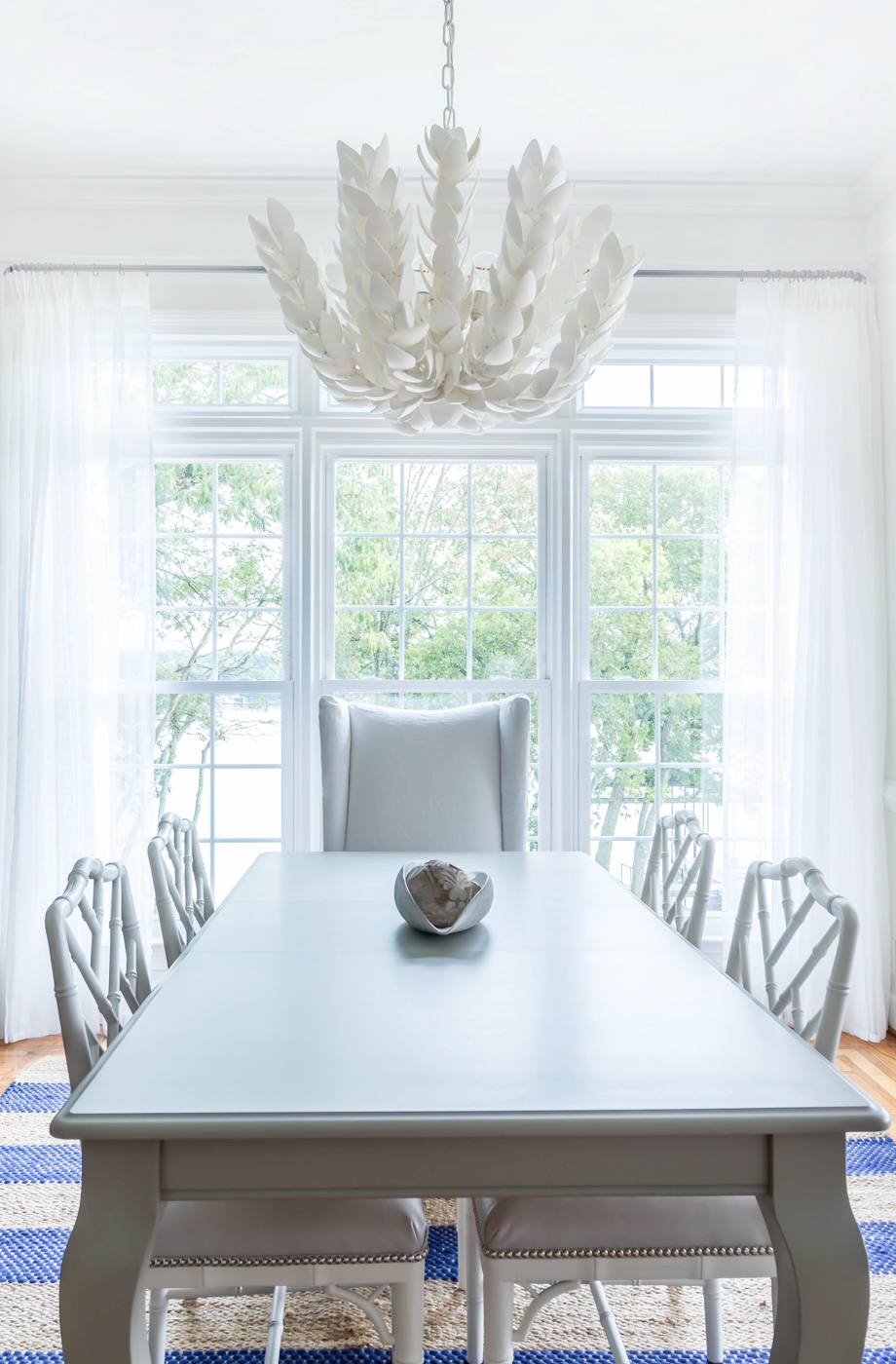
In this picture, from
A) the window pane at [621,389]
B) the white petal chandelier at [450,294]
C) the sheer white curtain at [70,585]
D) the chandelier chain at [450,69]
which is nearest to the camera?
the white petal chandelier at [450,294]

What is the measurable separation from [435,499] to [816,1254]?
9.30ft

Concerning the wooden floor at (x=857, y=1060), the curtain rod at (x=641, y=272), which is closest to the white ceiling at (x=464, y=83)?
the curtain rod at (x=641, y=272)

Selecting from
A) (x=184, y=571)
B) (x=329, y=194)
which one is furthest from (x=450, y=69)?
(x=184, y=571)

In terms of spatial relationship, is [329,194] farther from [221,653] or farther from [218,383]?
[221,653]

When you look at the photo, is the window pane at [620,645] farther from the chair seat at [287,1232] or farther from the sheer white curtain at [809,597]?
the chair seat at [287,1232]

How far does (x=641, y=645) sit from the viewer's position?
349 centimetres

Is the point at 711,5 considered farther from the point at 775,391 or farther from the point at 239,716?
the point at 239,716

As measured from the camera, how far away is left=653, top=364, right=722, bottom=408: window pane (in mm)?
3484

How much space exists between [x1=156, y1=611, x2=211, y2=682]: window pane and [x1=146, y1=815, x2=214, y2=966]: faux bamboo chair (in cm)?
126

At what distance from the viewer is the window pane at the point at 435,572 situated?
344cm

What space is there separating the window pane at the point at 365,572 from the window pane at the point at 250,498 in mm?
266

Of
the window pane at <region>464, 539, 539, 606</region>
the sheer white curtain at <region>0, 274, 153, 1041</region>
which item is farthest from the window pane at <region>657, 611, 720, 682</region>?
the sheer white curtain at <region>0, 274, 153, 1041</region>

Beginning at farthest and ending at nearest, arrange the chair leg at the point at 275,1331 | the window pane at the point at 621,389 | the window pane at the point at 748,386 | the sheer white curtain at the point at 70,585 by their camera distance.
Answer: the window pane at the point at 621,389
the window pane at the point at 748,386
the sheer white curtain at the point at 70,585
the chair leg at the point at 275,1331

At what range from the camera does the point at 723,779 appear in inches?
128
